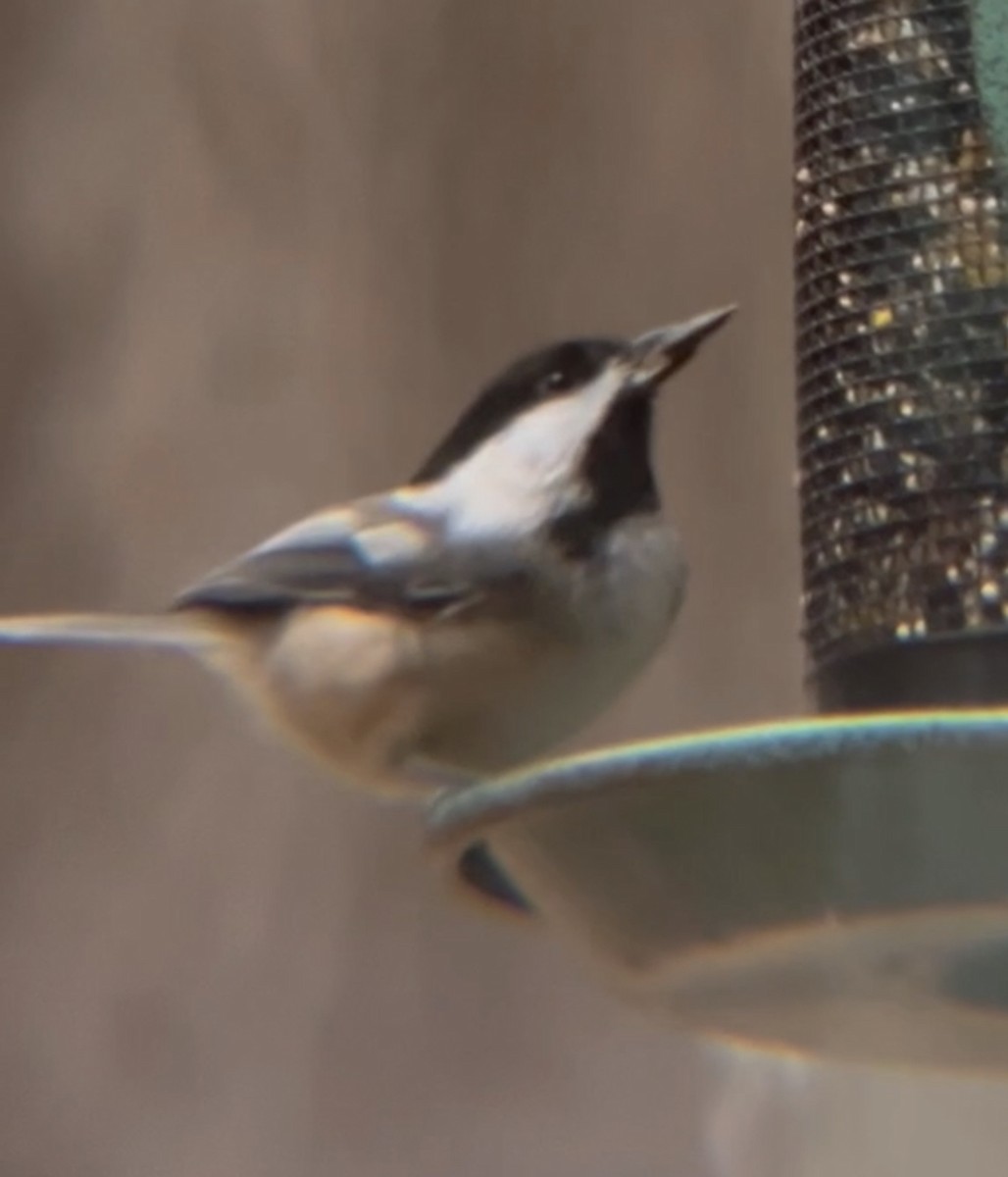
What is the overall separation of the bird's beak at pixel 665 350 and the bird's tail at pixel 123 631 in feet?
0.82

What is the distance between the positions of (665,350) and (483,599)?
0.14 meters

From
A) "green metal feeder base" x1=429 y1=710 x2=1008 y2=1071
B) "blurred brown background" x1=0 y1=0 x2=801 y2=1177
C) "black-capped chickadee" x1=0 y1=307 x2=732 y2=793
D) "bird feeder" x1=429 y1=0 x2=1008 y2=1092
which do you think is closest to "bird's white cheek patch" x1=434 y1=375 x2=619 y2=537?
"black-capped chickadee" x1=0 y1=307 x2=732 y2=793

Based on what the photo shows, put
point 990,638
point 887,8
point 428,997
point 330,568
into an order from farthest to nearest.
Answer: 1. point 428,997
2. point 330,568
3. point 887,8
4. point 990,638

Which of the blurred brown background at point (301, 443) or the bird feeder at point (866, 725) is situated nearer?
the bird feeder at point (866, 725)

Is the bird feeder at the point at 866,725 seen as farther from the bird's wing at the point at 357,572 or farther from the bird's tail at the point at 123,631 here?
the bird's tail at the point at 123,631

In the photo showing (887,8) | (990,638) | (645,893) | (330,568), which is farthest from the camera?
(330,568)

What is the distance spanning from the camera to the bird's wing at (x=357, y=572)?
4.00 ft

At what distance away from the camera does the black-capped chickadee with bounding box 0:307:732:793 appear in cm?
121

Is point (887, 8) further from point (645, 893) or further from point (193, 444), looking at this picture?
point (193, 444)

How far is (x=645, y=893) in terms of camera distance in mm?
898

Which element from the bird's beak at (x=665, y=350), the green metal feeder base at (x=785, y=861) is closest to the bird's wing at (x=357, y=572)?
the bird's beak at (x=665, y=350)

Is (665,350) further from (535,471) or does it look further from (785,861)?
(785,861)

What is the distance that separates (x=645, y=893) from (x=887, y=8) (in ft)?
1.45

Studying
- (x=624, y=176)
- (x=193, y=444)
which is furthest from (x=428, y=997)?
(x=624, y=176)
